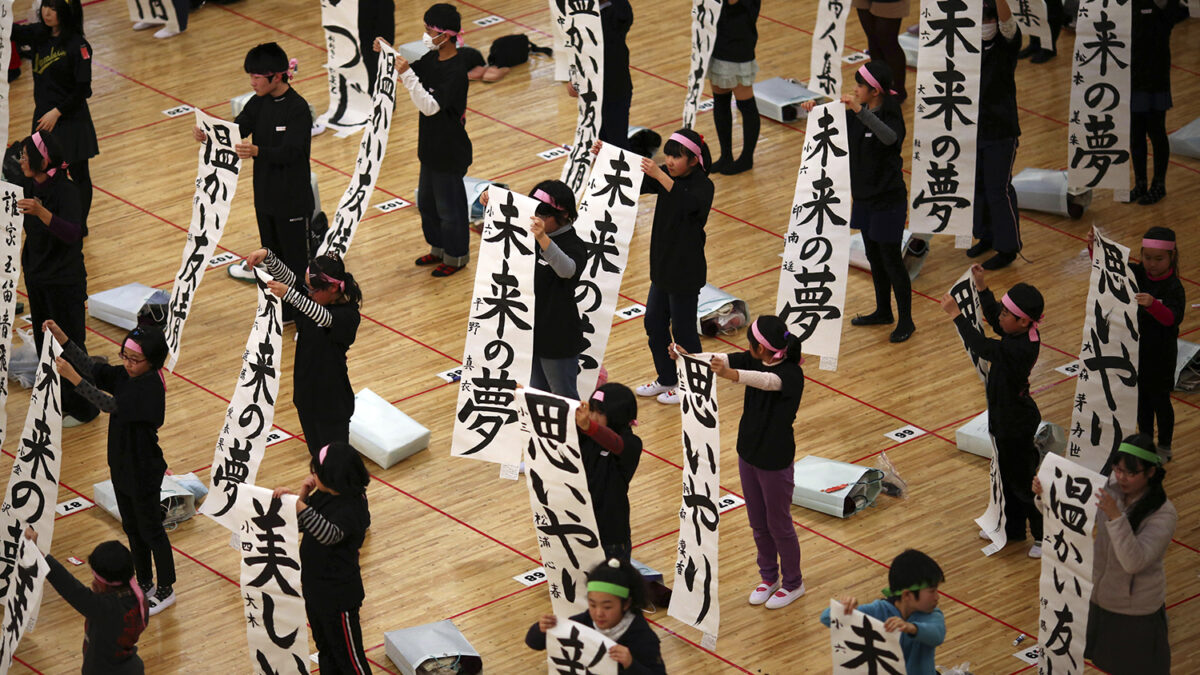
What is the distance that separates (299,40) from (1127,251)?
9287 millimetres

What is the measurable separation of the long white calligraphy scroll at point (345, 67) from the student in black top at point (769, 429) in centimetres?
561

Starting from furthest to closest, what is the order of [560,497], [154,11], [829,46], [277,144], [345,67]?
1. [154,11]
2. [345,67]
3. [829,46]
4. [277,144]
5. [560,497]

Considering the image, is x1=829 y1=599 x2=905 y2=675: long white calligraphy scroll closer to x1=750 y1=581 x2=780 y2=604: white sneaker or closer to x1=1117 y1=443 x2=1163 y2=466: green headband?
x1=1117 y1=443 x2=1163 y2=466: green headband

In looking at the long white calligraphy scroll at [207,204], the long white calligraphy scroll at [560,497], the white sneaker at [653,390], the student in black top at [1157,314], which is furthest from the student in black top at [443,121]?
the student in black top at [1157,314]

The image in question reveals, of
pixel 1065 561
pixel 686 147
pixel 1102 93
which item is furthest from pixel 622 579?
pixel 1102 93

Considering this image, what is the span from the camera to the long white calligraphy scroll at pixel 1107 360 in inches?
353

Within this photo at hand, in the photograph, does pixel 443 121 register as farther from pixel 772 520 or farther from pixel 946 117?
pixel 772 520

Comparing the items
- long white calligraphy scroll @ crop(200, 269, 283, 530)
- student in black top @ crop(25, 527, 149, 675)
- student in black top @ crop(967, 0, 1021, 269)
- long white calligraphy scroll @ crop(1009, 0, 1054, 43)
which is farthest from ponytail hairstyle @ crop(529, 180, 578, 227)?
long white calligraphy scroll @ crop(1009, 0, 1054, 43)

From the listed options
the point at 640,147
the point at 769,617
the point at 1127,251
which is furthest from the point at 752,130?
the point at 769,617

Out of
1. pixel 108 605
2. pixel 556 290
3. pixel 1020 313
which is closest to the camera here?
pixel 108 605

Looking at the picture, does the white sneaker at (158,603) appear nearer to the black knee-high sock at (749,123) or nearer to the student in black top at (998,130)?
the student in black top at (998,130)

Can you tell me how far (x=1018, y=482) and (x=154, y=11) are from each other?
10.3 metres

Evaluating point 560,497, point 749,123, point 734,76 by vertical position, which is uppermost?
point 560,497

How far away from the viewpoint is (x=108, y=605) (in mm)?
7477
